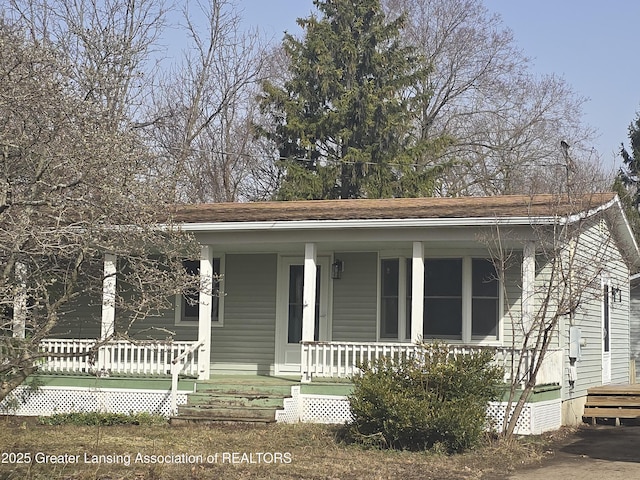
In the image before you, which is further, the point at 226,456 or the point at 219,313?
the point at 219,313

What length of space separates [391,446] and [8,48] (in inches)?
283

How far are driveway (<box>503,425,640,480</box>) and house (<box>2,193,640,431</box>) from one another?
0.87 m

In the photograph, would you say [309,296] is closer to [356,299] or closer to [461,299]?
[356,299]

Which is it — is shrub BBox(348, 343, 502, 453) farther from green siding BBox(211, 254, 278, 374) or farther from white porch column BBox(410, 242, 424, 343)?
green siding BBox(211, 254, 278, 374)

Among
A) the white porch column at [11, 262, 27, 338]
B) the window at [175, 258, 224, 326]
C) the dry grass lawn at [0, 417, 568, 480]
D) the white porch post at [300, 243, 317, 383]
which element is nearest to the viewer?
the white porch column at [11, 262, 27, 338]

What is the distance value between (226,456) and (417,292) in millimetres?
4934

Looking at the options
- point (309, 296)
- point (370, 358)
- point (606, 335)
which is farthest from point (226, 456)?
point (606, 335)

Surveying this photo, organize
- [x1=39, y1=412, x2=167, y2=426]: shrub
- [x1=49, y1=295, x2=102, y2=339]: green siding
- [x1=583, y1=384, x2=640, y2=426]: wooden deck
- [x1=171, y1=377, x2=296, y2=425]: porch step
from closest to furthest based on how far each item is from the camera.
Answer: [x1=171, y1=377, x2=296, y2=425]: porch step < [x1=39, y1=412, x2=167, y2=426]: shrub < [x1=583, y1=384, x2=640, y2=426]: wooden deck < [x1=49, y1=295, x2=102, y2=339]: green siding

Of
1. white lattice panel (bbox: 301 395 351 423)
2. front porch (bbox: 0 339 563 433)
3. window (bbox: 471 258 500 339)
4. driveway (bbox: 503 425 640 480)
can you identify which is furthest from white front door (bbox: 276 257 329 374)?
driveway (bbox: 503 425 640 480)

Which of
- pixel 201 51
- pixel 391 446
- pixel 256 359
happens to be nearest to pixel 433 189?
pixel 201 51

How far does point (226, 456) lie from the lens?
37.1ft

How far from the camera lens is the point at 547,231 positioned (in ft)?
47.0

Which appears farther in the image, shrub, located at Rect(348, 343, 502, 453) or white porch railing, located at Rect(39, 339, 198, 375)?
white porch railing, located at Rect(39, 339, 198, 375)

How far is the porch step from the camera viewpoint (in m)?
14.5
